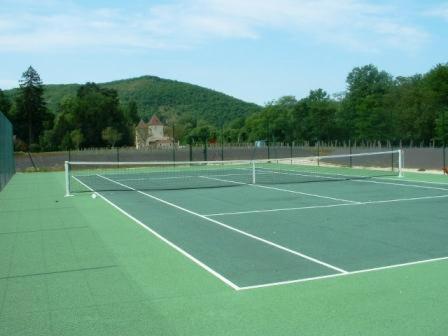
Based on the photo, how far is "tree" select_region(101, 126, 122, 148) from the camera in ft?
317

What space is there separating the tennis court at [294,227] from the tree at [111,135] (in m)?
78.5

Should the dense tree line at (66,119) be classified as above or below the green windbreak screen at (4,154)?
above

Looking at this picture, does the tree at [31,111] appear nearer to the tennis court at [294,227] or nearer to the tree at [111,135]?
the tree at [111,135]

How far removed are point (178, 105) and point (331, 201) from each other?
166077 mm

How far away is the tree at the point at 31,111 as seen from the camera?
10244 centimetres

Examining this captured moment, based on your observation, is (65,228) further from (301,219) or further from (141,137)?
(141,137)

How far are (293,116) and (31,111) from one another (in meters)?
50.5

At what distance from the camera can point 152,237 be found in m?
9.96

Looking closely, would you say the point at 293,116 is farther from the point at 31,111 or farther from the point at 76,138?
the point at 31,111

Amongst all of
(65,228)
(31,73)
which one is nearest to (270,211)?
(65,228)

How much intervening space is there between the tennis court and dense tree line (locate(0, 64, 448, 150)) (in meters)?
37.3

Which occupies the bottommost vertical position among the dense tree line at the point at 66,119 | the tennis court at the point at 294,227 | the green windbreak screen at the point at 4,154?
the tennis court at the point at 294,227

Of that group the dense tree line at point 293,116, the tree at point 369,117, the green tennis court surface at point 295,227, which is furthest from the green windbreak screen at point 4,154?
the tree at point 369,117

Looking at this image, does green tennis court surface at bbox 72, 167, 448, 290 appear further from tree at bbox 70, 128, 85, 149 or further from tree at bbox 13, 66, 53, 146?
tree at bbox 13, 66, 53, 146
